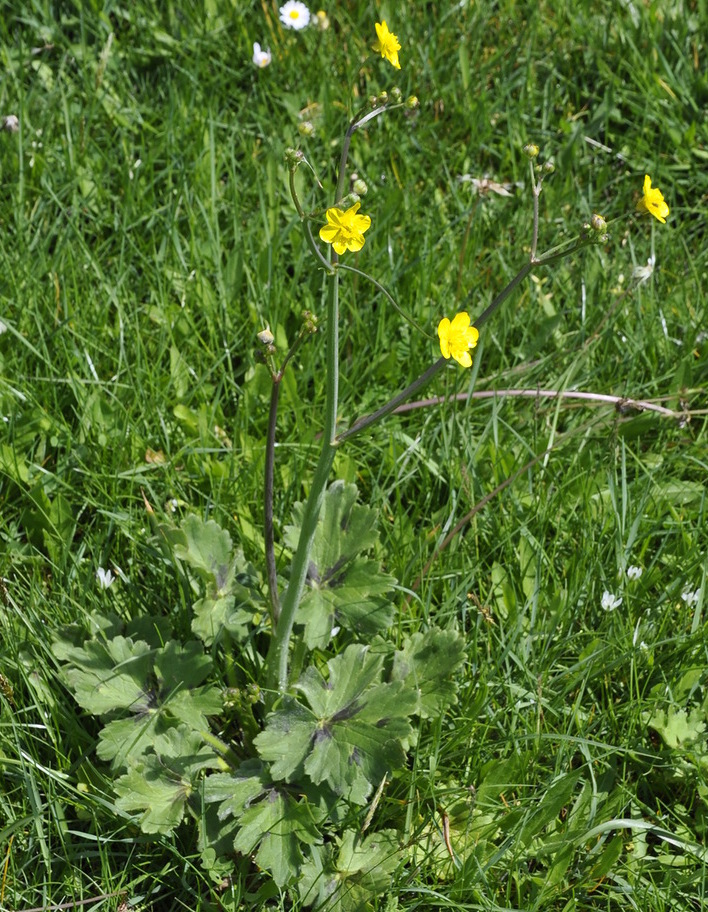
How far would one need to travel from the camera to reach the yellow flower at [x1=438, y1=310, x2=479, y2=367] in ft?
5.81

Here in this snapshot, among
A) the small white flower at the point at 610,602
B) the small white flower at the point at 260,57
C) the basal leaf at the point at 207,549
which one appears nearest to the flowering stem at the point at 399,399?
the basal leaf at the point at 207,549

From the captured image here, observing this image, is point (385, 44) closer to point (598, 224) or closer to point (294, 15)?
point (598, 224)

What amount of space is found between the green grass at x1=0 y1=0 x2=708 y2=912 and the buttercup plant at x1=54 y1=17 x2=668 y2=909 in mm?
97

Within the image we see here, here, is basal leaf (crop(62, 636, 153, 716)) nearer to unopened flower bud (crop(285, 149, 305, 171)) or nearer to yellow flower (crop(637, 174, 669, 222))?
unopened flower bud (crop(285, 149, 305, 171))

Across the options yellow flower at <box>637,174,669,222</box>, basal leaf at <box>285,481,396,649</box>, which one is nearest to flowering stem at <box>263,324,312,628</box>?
basal leaf at <box>285,481,396,649</box>

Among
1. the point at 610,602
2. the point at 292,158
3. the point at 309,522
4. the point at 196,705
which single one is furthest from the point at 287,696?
the point at 292,158

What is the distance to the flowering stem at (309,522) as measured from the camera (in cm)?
188

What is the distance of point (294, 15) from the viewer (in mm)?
3951

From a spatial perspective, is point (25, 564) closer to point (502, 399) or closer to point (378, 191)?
point (502, 399)

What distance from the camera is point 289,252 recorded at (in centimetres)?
354

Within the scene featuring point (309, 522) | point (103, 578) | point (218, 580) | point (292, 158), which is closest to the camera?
point (292, 158)

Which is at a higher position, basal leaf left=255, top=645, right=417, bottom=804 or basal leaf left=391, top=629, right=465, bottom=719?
basal leaf left=255, top=645, right=417, bottom=804

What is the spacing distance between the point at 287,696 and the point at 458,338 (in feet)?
2.80

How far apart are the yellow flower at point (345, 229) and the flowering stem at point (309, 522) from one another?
0.30 feet
